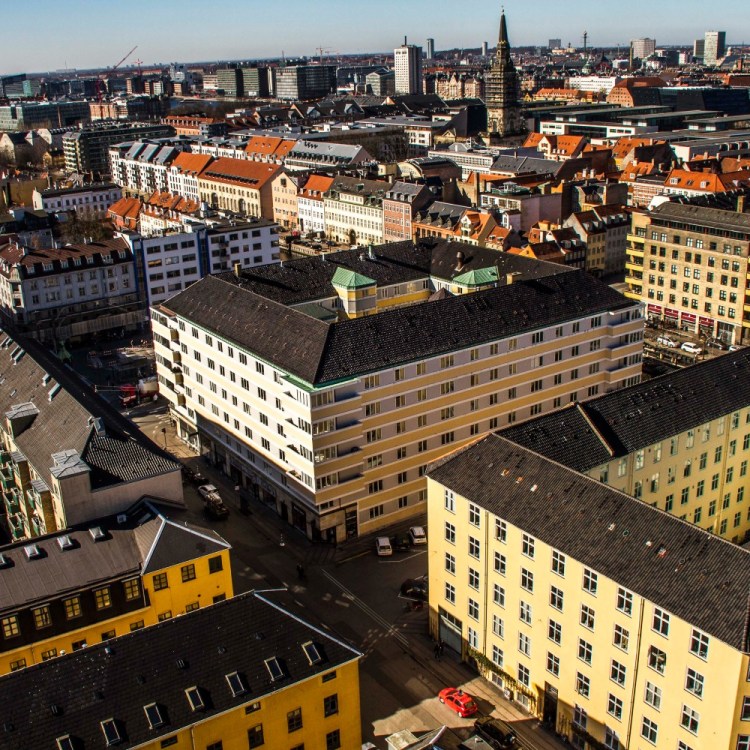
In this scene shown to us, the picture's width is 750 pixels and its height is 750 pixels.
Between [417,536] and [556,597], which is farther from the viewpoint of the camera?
[417,536]

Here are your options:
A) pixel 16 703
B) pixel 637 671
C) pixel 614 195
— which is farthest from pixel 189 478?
pixel 614 195

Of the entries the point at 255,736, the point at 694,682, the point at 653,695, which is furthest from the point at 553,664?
the point at 255,736

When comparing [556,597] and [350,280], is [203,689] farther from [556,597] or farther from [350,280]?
[350,280]

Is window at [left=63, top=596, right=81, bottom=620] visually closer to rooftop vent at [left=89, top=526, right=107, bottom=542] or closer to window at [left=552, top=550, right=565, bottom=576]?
rooftop vent at [left=89, top=526, right=107, bottom=542]

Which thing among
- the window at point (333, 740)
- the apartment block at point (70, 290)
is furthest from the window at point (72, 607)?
the apartment block at point (70, 290)

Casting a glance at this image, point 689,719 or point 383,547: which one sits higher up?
point 689,719
